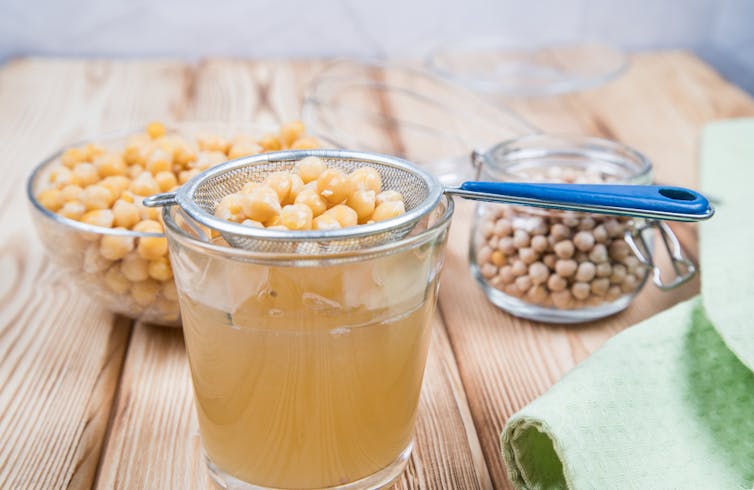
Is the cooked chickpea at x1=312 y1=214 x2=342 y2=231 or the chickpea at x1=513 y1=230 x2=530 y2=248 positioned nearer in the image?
the cooked chickpea at x1=312 y1=214 x2=342 y2=231

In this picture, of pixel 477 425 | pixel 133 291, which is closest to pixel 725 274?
pixel 477 425

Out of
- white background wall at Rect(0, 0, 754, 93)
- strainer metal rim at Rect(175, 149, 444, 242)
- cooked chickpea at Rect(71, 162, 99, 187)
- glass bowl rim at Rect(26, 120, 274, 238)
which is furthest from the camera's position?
white background wall at Rect(0, 0, 754, 93)

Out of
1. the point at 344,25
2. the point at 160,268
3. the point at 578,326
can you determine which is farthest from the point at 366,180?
the point at 344,25

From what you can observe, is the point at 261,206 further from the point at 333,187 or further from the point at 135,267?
the point at 135,267

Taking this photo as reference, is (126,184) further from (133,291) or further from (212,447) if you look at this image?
(212,447)

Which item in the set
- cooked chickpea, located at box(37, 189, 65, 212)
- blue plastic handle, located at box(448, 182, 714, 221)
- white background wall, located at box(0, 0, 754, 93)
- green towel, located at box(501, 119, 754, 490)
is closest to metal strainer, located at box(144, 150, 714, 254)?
blue plastic handle, located at box(448, 182, 714, 221)

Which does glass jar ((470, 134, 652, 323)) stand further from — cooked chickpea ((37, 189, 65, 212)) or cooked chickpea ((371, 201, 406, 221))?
cooked chickpea ((37, 189, 65, 212))

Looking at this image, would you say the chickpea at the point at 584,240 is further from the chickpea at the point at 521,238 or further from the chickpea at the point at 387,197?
the chickpea at the point at 387,197

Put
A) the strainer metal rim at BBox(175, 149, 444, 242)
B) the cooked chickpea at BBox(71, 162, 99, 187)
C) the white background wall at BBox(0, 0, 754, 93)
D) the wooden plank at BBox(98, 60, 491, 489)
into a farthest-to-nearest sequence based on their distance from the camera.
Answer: the white background wall at BBox(0, 0, 754, 93)
the cooked chickpea at BBox(71, 162, 99, 187)
the wooden plank at BBox(98, 60, 491, 489)
the strainer metal rim at BBox(175, 149, 444, 242)
